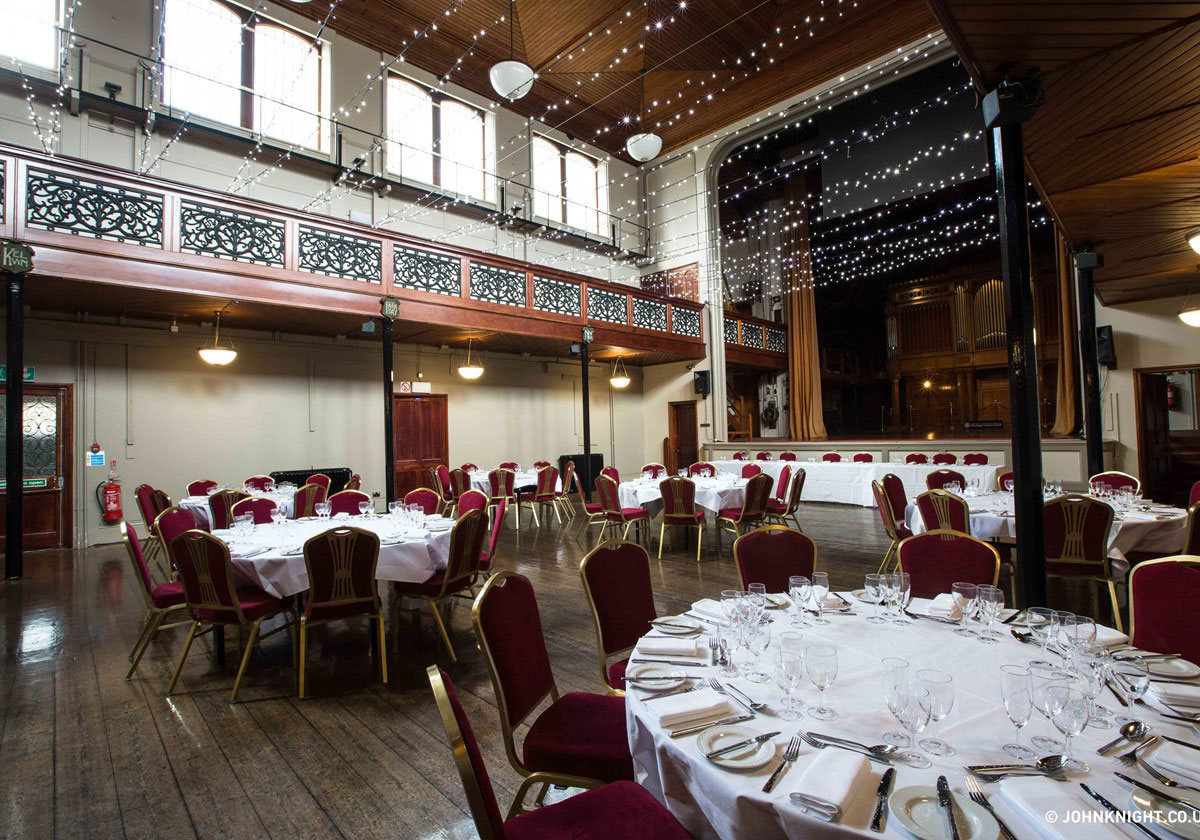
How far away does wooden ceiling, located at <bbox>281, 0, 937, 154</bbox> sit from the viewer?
9695 millimetres

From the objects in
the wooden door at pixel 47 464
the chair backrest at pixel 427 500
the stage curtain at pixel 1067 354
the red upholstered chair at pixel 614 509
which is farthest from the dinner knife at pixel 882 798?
the stage curtain at pixel 1067 354

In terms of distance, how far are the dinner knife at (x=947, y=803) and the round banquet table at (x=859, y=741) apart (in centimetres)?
2

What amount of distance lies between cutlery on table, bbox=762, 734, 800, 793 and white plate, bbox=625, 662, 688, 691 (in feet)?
1.28

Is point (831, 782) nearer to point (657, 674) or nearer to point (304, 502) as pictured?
point (657, 674)

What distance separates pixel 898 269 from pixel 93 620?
18316mm

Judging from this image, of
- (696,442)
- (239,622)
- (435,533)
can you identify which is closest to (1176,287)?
(696,442)

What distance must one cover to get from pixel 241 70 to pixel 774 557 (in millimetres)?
10772

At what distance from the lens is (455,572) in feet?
13.1

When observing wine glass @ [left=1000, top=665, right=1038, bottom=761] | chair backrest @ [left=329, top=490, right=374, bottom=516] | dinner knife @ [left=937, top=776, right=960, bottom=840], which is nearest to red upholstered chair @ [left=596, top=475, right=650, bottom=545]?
chair backrest @ [left=329, top=490, right=374, bottom=516]

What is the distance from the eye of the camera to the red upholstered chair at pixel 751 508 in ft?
22.0

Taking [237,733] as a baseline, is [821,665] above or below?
above

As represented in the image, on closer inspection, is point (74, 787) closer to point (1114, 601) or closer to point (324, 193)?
point (1114, 601)

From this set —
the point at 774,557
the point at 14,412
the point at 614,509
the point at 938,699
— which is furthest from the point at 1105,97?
the point at 14,412

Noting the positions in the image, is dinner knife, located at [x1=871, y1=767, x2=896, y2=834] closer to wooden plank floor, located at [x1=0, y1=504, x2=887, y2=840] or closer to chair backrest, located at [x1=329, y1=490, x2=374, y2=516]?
wooden plank floor, located at [x1=0, y1=504, x2=887, y2=840]
